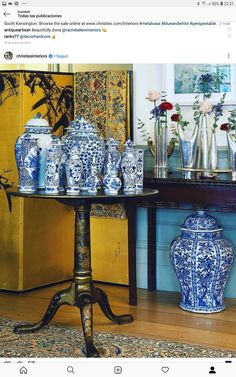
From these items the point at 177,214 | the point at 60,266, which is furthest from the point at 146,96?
the point at 60,266

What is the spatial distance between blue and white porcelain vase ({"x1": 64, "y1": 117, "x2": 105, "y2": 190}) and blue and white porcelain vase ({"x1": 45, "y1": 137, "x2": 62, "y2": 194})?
2.2 inches

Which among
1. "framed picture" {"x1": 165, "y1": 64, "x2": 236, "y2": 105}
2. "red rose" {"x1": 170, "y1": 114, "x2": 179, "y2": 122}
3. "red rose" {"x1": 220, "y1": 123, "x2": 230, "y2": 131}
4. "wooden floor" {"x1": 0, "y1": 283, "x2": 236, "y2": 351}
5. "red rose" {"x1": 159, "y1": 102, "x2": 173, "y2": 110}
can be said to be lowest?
"wooden floor" {"x1": 0, "y1": 283, "x2": 236, "y2": 351}

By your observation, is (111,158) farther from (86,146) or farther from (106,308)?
(106,308)

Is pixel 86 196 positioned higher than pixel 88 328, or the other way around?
pixel 86 196

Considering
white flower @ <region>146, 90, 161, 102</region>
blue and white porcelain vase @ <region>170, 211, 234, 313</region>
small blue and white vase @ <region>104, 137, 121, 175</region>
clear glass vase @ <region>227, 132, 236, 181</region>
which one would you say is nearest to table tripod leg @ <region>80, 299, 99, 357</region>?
small blue and white vase @ <region>104, 137, 121, 175</region>

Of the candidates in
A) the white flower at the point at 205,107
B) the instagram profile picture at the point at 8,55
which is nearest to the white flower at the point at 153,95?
the white flower at the point at 205,107

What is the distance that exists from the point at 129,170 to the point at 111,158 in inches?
3.9

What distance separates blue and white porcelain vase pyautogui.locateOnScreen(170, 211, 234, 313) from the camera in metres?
3.87

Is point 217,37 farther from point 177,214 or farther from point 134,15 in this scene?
point 177,214

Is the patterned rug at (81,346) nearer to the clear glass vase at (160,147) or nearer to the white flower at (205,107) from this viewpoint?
the clear glass vase at (160,147)

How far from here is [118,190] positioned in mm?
3199

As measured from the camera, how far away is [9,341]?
3.35m

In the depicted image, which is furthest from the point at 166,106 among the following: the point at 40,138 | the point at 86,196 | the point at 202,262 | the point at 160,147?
the point at 86,196

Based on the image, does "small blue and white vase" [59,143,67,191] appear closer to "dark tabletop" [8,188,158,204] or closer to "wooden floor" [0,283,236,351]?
"dark tabletop" [8,188,158,204]
